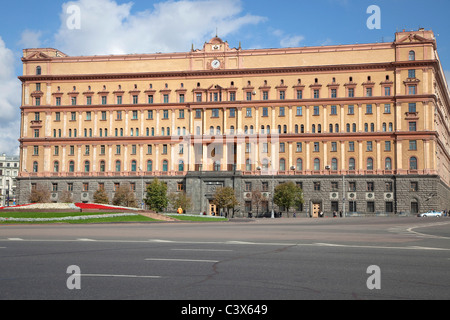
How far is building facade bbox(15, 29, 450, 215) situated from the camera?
291ft

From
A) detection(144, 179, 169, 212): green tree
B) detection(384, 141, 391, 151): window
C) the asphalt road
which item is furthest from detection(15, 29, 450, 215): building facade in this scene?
the asphalt road

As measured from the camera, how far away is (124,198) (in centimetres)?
9025

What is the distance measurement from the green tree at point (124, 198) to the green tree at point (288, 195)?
24.3 metres

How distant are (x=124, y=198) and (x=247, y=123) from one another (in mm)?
25221

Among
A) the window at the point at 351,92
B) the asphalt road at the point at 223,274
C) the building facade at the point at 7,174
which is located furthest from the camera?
the building facade at the point at 7,174

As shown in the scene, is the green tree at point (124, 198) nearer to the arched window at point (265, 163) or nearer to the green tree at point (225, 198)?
the green tree at point (225, 198)

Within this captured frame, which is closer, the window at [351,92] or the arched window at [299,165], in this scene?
the window at [351,92]

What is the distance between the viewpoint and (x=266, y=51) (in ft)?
311

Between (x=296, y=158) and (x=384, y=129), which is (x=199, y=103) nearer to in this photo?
(x=296, y=158)

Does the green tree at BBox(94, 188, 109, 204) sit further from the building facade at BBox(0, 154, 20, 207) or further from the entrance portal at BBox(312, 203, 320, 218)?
the building facade at BBox(0, 154, 20, 207)

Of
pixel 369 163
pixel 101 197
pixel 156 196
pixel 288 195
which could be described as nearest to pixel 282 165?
pixel 288 195

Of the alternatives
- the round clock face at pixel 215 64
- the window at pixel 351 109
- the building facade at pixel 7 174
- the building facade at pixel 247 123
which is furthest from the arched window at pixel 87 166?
the building facade at pixel 7 174

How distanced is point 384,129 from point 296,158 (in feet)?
51.2

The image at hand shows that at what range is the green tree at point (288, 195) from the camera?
86.4 m
